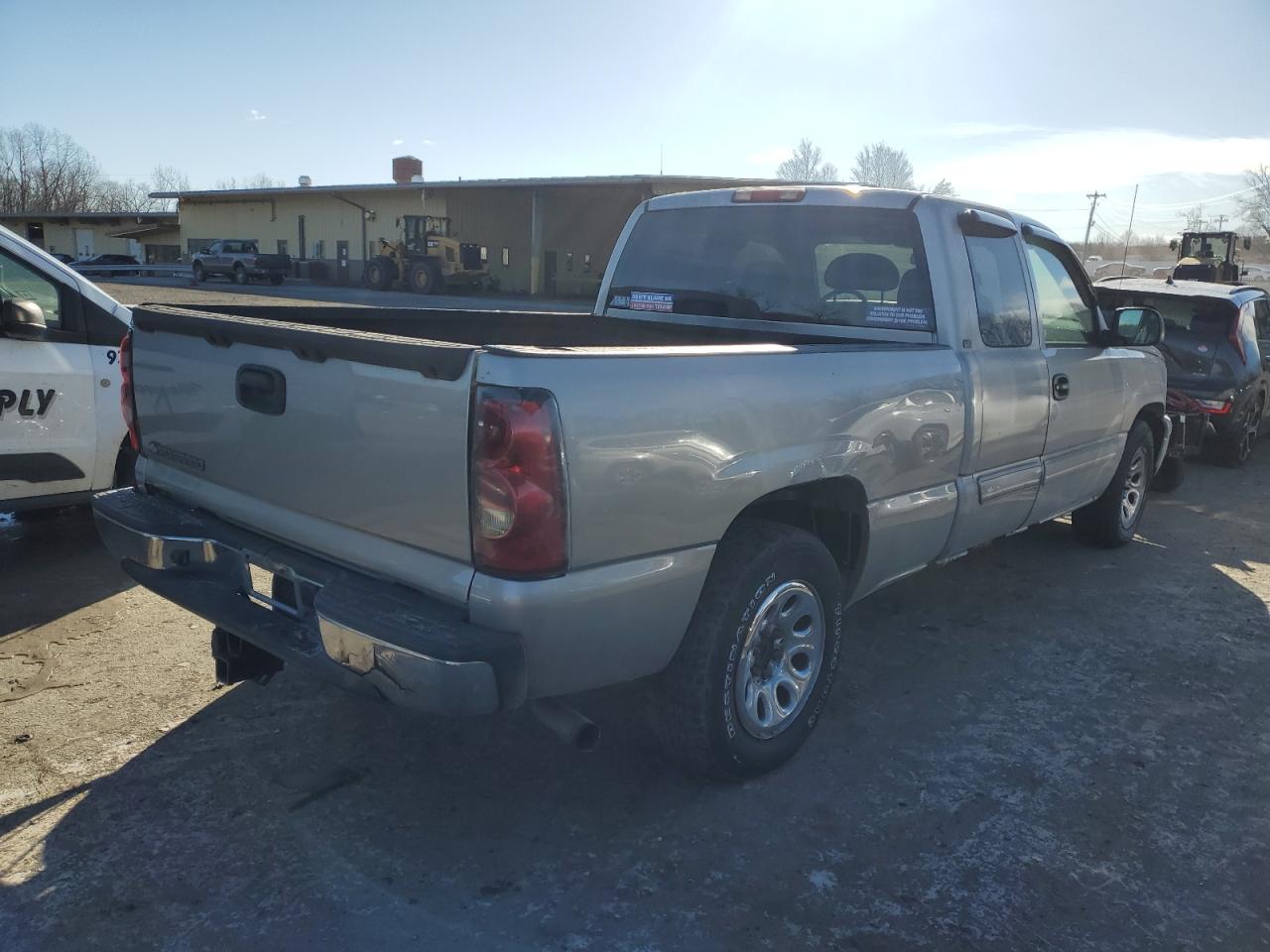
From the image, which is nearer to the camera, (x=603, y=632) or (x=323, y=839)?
(x=603, y=632)

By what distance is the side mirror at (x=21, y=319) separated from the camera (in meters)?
4.75

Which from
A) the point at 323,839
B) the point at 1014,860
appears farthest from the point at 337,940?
the point at 1014,860

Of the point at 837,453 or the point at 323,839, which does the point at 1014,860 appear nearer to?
the point at 837,453

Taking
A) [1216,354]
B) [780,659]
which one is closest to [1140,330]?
[780,659]

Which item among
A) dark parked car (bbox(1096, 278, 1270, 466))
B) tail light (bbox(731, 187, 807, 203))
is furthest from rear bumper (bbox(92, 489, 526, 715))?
dark parked car (bbox(1096, 278, 1270, 466))

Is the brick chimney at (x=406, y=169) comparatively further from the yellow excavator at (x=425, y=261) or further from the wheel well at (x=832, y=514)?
the wheel well at (x=832, y=514)

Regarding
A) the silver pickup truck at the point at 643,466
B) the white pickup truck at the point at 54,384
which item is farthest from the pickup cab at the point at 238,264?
the silver pickup truck at the point at 643,466

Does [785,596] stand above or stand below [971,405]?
below

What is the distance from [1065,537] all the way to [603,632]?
5109 millimetres

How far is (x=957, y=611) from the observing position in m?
5.20

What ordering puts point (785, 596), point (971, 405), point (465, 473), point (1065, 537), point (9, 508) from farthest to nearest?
point (1065, 537)
point (9, 508)
point (971, 405)
point (785, 596)
point (465, 473)

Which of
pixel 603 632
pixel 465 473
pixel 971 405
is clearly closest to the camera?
pixel 465 473

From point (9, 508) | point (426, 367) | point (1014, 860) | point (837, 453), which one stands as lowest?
point (1014, 860)

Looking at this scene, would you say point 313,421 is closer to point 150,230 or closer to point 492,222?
point 492,222
